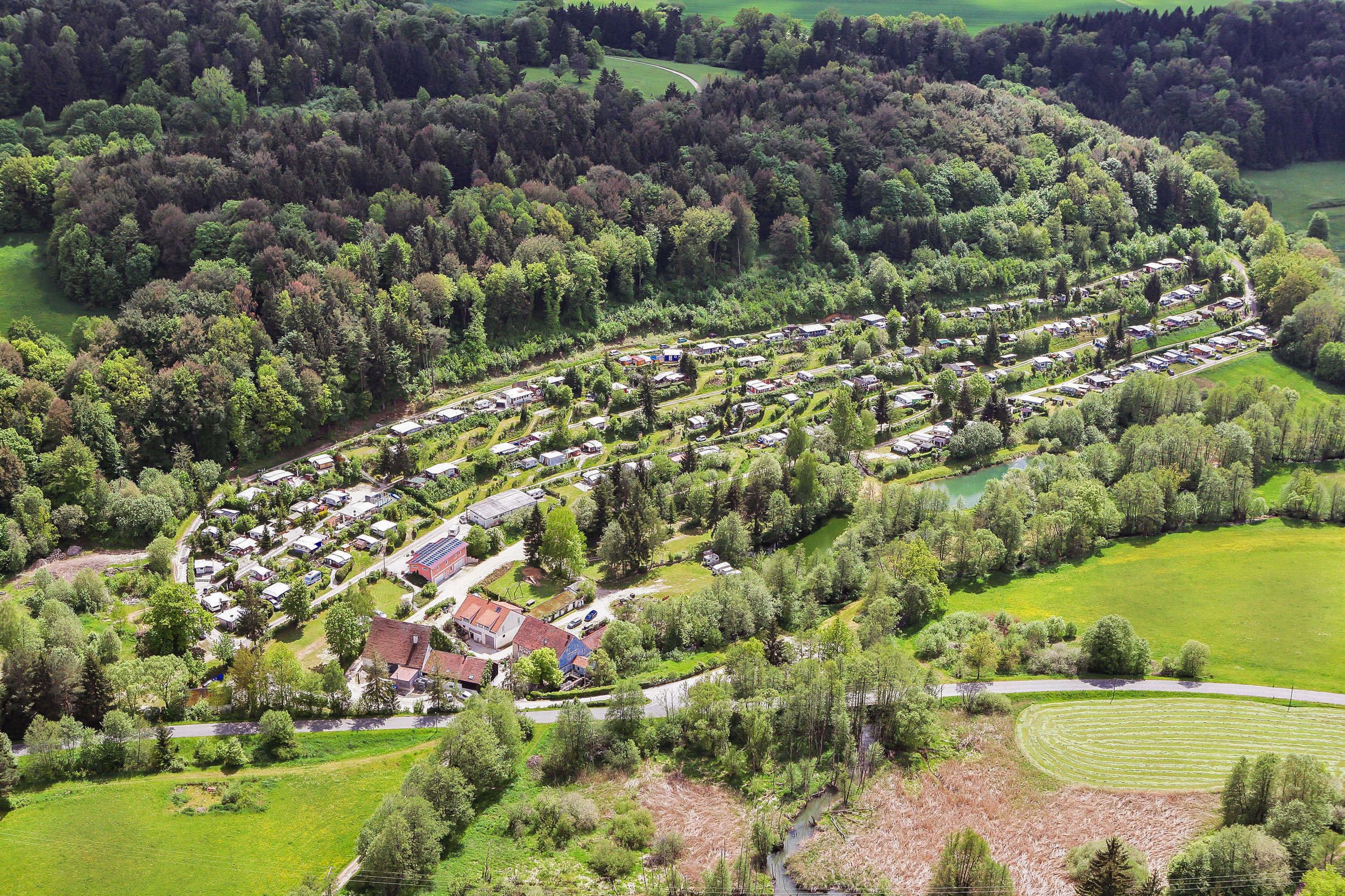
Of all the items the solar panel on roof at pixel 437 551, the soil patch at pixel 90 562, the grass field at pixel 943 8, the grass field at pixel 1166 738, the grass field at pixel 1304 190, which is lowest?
→ the grass field at pixel 1166 738

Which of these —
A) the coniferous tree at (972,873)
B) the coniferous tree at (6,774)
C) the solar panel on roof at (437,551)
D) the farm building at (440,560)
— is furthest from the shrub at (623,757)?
the coniferous tree at (6,774)

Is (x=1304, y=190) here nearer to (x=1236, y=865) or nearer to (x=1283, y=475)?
(x=1283, y=475)

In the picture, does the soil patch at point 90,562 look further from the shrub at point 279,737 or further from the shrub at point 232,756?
the shrub at point 279,737

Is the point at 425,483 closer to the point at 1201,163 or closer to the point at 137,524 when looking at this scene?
the point at 137,524

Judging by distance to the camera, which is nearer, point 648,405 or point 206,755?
point 206,755

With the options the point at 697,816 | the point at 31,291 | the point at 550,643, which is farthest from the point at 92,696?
the point at 31,291

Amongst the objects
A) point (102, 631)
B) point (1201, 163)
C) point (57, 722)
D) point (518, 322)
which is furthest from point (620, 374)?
point (1201, 163)

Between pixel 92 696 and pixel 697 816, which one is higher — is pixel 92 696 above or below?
above

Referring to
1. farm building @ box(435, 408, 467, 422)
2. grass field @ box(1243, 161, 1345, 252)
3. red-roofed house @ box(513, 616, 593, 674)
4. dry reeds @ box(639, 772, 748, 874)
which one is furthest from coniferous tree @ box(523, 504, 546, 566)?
grass field @ box(1243, 161, 1345, 252)
